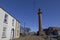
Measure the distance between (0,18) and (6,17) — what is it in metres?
2.88

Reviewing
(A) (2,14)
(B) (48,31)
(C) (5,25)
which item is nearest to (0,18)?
(A) (2,14)

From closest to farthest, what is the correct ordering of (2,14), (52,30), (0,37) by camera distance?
(0,37)
(2,14)
(52,30)

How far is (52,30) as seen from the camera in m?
47.7

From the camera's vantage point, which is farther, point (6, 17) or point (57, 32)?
point (57, 32)

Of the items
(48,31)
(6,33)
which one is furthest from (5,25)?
(48,31)

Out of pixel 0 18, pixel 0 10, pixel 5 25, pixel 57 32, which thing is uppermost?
pixel 0 10

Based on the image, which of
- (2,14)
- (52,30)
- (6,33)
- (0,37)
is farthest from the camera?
(52,30)

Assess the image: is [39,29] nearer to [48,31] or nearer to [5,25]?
[48,31]

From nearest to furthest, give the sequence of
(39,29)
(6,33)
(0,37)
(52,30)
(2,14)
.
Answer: (0,37)
(2,14)
(6,33)
(39,29)
(52,30)

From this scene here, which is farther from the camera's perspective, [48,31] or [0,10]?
[48,31]

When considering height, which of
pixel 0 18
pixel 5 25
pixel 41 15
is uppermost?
pixel 41 15

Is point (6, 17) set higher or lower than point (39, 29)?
higher

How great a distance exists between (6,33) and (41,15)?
28.6m

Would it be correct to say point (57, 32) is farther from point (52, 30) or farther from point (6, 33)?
point (6, 33)
